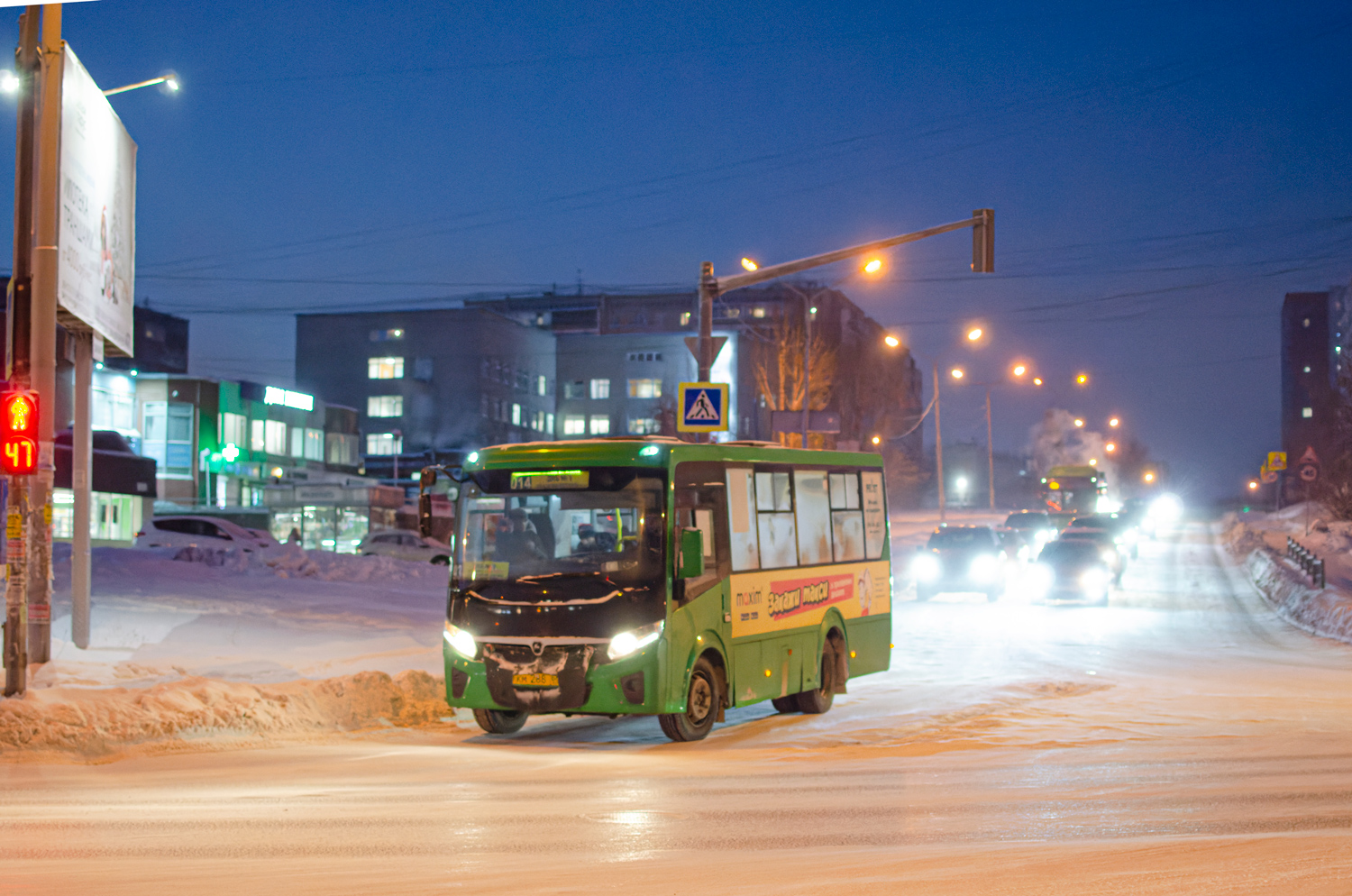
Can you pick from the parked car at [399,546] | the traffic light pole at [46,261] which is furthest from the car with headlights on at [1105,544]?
the traffic light pole at [46,261]

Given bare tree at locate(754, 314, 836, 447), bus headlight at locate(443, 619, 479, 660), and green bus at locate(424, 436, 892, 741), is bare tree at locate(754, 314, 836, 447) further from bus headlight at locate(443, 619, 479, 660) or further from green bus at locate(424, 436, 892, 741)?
bus headlight at locate(443, 619, 479, 660)

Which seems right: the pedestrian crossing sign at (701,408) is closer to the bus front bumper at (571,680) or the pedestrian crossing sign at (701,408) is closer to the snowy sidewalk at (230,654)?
the snowy sidewalk at (230,654)

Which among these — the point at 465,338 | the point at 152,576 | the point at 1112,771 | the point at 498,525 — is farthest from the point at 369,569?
the point at 465,338

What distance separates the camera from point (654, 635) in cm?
1216

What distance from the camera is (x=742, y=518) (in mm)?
13781

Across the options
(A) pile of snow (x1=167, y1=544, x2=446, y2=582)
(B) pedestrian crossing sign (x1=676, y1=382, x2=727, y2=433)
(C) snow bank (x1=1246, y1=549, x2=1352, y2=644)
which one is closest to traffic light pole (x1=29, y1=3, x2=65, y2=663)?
(B) pedestrian crossing sign (x1=676, y1=382, x2=727, y2=433)

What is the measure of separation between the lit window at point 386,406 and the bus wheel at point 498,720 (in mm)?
76039

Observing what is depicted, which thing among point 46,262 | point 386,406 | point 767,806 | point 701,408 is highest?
point 386,406

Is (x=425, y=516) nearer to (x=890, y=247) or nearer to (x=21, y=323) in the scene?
(x=21, y=323)

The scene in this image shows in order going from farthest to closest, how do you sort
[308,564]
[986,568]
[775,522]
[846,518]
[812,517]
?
[986,568] → [308,564] → [846,518] → [812,517] → [775,522]

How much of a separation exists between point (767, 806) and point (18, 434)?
861 cm

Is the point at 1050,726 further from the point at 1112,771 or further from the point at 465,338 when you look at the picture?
the point at 465,338

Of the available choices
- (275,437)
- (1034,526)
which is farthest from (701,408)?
(275,437)

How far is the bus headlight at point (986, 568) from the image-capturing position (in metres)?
33.4
